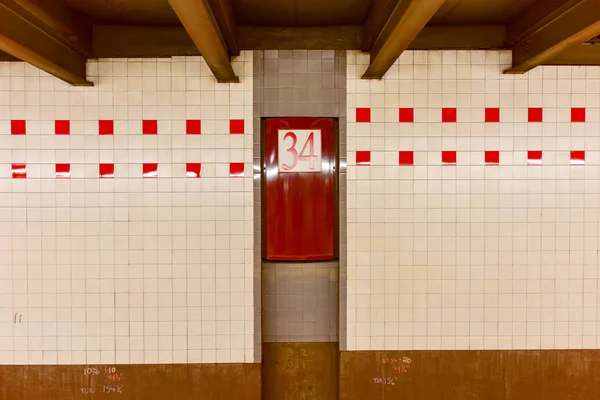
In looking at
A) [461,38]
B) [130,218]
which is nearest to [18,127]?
[130,218]

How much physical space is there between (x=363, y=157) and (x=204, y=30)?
1612 millimetres

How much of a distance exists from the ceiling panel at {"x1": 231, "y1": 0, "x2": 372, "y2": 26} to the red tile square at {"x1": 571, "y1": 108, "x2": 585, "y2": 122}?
6.51 feet

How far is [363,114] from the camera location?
312 centimetres

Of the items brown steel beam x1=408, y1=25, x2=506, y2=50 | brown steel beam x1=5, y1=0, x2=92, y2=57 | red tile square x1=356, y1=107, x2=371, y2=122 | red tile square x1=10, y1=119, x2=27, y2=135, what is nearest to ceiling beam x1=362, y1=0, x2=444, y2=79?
red tile square x1=356, y1=107, x2=371, y2=122

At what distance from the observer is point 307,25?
3064 millimetres

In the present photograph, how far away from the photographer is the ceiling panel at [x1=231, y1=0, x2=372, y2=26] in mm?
2699

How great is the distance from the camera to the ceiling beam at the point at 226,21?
230cm

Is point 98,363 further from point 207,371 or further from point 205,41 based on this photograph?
point 205,41

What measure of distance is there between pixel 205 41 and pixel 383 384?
119 inches

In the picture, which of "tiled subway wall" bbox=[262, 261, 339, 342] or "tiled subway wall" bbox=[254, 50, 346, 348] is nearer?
"tiled subway wall" bbox=[254, 50, 346, 348]

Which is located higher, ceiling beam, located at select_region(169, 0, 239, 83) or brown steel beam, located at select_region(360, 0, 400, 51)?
brown steel beam, located at select_region(360, 0, 400, 51)

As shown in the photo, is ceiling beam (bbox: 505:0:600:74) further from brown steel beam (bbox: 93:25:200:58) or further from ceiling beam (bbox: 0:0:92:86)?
ceiling beam (bbox: 0:0:92:86)

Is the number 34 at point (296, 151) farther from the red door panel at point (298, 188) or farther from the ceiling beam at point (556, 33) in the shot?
the ceiling beam at point (556, 33)

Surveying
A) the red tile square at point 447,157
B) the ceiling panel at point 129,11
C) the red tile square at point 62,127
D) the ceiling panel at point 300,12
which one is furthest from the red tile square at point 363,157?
the red tile square at point 62,127
